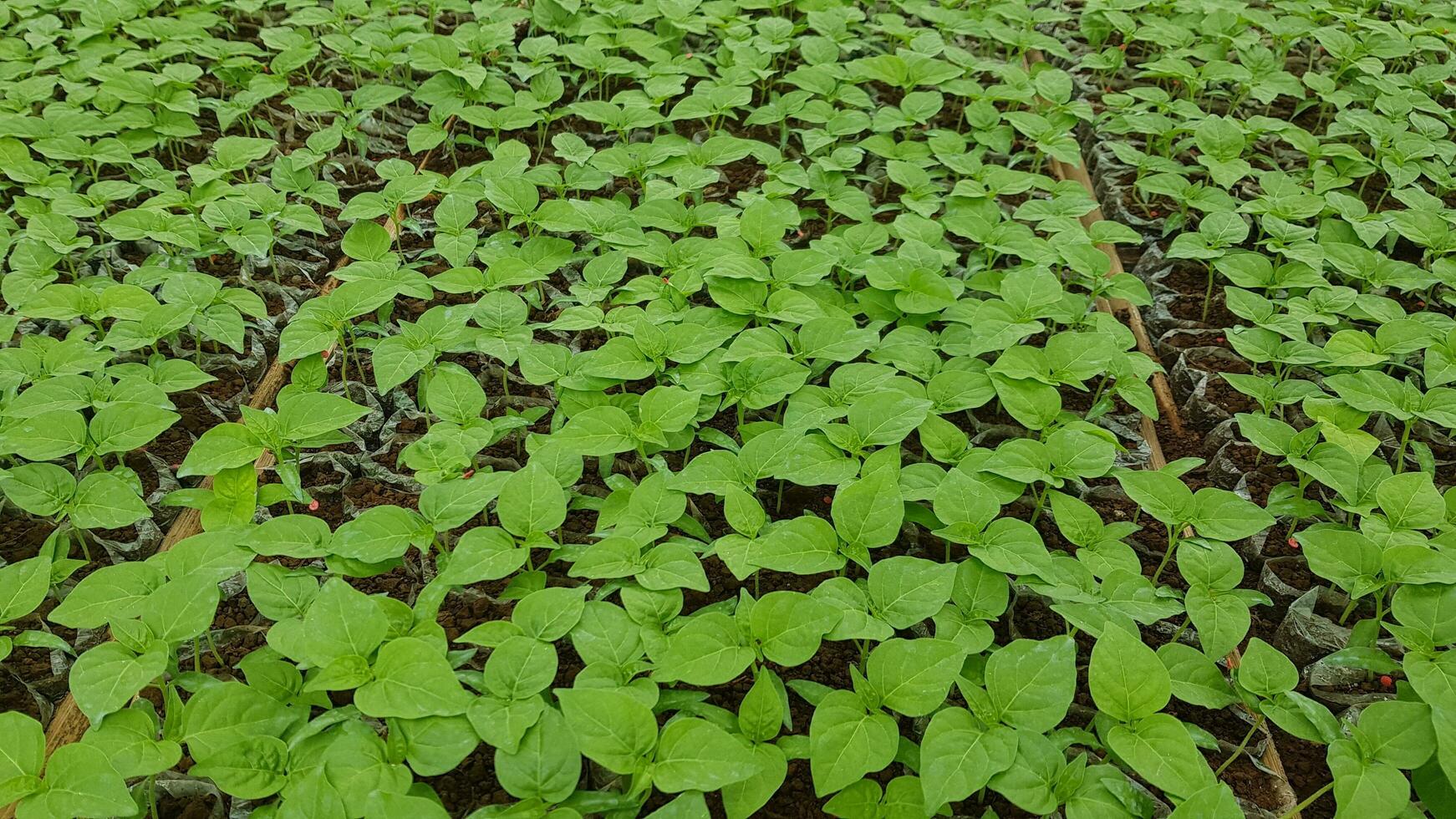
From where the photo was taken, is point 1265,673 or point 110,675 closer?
point 110,675

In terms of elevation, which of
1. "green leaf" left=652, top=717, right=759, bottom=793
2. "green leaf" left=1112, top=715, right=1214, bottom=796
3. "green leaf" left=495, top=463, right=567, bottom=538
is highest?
"green leaf" left=495, top=463, right=567, bottom=538

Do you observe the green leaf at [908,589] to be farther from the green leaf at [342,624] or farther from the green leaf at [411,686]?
the green leaf at [342,624]

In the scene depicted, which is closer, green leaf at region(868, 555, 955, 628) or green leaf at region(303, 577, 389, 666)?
green leaf at region(303, 577, 389, 666)

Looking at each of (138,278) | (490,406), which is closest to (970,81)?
(490,406)

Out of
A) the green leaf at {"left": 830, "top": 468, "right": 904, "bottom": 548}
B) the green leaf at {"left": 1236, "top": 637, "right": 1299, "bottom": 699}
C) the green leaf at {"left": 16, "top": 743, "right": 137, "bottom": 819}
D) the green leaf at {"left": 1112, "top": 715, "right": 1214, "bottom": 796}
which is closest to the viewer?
the green leaf at {"left": 16, "top": 743, "right": 137, "bottom": 819}

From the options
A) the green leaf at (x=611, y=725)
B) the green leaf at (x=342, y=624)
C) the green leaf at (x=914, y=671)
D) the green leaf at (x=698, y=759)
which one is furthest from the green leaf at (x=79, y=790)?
the green leaf at (x=914, y=671)

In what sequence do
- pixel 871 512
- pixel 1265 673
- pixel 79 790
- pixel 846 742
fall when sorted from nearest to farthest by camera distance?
pixel 79 790 < pixel 846 742 < pixel 1265 673 < pixel 871 512

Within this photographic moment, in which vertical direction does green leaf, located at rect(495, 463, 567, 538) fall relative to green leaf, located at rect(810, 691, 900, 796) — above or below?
above

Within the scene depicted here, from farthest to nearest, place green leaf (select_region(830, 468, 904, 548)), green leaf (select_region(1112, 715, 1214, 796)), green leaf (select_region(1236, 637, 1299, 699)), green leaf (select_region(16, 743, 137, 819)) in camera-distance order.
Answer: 1. green leaf (select_region(830, 468, 904, 548))
2. green leaf (select_region(1236, 637, 1299, 699))
3. green leaf (select_region(1112, 715, 1214, 796))
4. green leaf (select_region(16, 743, 137, 819))

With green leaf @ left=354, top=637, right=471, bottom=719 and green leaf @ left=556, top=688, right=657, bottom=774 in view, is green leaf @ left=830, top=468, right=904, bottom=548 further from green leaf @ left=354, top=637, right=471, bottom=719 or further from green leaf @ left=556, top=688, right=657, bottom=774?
green leaf @ left=354, top=637, right=471, bottom=719

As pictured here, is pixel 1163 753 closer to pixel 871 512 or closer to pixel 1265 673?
pixel 1265 673

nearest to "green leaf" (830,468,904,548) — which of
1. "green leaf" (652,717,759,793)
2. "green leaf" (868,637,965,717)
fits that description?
"green leaf" (868,637,965,717)

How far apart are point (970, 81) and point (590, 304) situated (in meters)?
1.92

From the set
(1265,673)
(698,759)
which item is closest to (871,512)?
(698,759)
